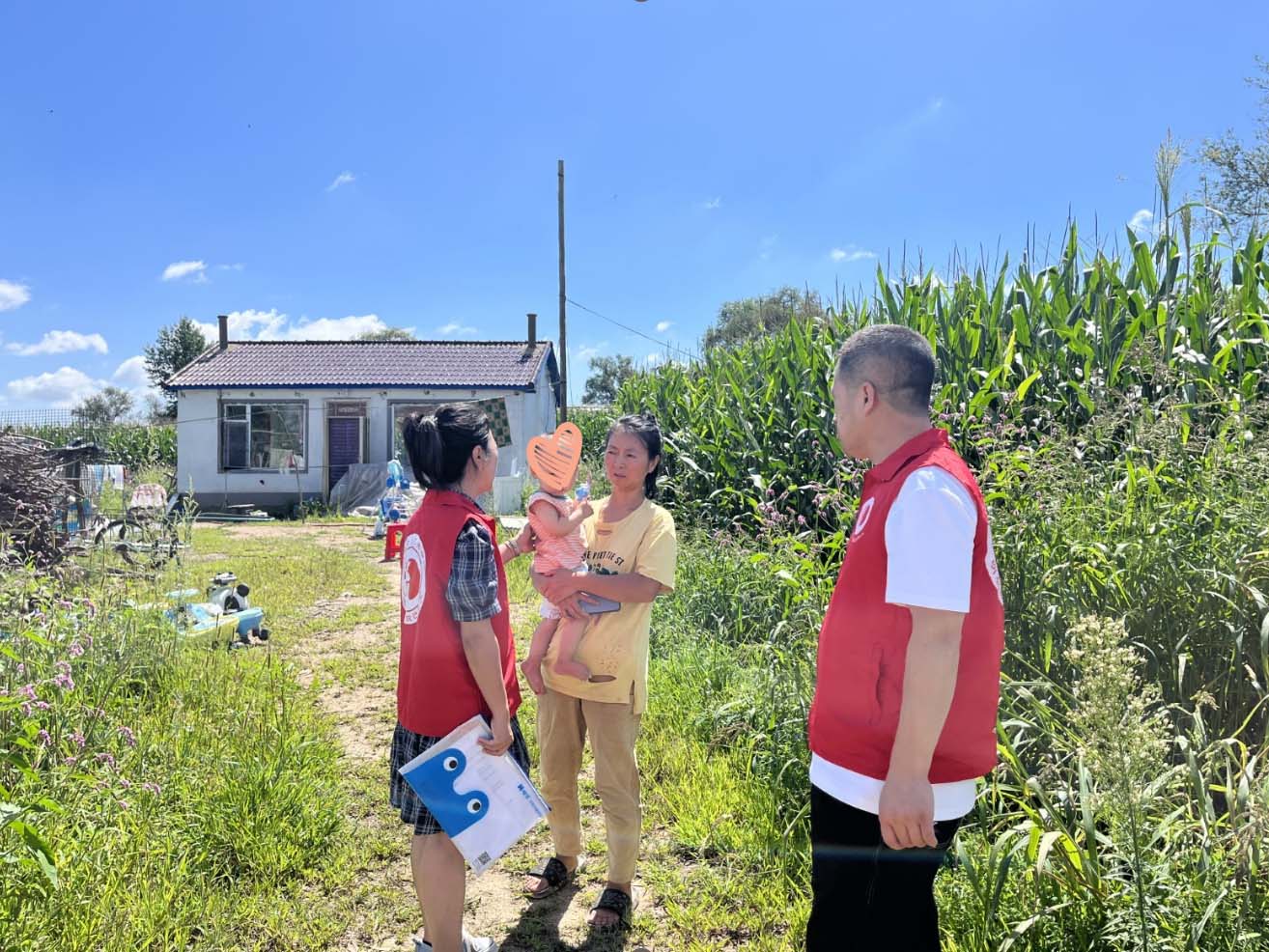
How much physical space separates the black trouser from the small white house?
55.7ft

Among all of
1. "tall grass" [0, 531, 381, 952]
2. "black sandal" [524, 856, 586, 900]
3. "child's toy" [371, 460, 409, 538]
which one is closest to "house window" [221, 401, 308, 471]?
"child's toy" [371, 460, 409, 538]

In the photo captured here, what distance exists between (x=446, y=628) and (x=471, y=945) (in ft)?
3.31

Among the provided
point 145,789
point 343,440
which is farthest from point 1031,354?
point 343,440

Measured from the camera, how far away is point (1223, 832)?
216 centimetres

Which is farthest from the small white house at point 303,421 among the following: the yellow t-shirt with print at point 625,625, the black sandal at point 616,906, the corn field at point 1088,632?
the black sandal at point 616,906

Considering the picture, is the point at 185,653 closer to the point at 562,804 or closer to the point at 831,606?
the point at 562,804

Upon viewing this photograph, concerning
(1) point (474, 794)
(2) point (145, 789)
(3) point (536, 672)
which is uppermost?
(3) point (536, 672)

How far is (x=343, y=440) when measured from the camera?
1931cm

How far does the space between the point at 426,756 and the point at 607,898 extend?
3.12ft

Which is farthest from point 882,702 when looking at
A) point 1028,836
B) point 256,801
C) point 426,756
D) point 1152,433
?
point 256,801

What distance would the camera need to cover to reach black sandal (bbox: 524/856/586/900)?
9.13 feet

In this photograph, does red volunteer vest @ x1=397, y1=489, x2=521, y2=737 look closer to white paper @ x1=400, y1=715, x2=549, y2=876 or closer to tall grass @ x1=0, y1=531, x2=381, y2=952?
white paper @ x1=400, y1=715, x2=549, y2=876

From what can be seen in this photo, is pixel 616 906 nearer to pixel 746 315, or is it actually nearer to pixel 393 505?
pixel 393 505

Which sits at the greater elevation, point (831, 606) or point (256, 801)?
point (831, 606)
